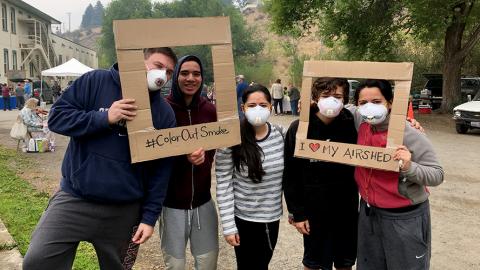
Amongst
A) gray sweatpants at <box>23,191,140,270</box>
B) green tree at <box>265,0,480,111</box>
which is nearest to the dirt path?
gray sweatpants at <box>23,191,140,270</box>

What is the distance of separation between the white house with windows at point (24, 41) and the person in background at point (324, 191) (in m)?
34.6

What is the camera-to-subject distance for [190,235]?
9.90 feet

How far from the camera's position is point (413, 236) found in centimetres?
264

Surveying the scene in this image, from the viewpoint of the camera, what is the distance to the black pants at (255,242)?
304 centimetres

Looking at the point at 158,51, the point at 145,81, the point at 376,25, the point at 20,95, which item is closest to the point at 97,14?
the point at 20,95

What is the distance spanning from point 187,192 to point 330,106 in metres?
1.06

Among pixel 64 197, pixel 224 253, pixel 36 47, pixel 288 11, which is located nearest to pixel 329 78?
pixel 64 197

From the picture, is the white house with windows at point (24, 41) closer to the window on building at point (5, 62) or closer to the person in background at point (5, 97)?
the window on building at point (5, 62)

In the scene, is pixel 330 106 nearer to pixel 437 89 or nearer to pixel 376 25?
pixel 376 25

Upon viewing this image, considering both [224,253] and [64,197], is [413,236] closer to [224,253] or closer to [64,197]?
[64,197]

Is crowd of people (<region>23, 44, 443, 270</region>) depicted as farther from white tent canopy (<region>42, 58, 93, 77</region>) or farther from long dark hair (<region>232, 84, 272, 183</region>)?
white tent canopy (<region>42, 58, 93, 77</region>)

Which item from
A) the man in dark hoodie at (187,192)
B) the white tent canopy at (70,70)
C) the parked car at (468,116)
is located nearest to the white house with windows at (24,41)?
the white tent canopy at (70,70)

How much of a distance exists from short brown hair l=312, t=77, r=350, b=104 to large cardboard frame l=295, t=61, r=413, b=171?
0.09 m

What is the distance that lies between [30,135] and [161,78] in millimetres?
9994
